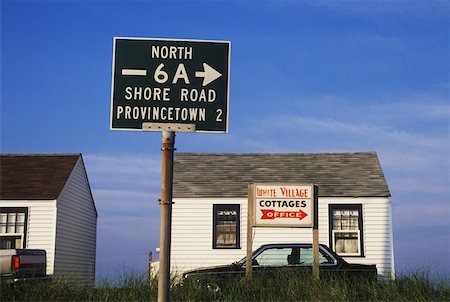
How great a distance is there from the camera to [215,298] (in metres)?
10.8

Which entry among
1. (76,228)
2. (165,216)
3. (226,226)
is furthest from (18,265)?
(76,228)

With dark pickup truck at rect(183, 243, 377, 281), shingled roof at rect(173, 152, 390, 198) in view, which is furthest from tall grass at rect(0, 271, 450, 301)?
shingled roof at rect(173, 152, 390, 198)

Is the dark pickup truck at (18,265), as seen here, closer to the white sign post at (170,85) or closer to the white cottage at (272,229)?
the white sign post at (170,85)

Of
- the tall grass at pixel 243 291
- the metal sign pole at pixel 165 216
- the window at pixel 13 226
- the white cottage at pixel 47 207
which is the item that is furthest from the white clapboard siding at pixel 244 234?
the metal sign pole at pixel 165 216

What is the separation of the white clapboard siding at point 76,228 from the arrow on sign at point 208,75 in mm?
19326

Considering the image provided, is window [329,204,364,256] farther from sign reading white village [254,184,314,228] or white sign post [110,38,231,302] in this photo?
white sign post [110,38,231,302]

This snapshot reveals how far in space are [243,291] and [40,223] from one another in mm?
15895

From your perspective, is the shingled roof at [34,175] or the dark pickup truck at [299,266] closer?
the dark pickup truck at [299,266]

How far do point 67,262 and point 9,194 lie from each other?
4000 mm

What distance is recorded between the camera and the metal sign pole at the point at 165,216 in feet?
21.6

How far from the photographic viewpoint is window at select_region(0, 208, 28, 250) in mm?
24984

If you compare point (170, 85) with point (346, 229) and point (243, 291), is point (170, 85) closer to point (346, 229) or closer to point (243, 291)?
point (243, 291)

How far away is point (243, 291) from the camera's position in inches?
442

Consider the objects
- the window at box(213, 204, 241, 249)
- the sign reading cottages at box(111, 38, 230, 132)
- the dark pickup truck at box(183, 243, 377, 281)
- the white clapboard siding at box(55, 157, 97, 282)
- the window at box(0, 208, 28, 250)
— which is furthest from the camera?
the white clapboard siding at box(55, 157, 97, 282)
